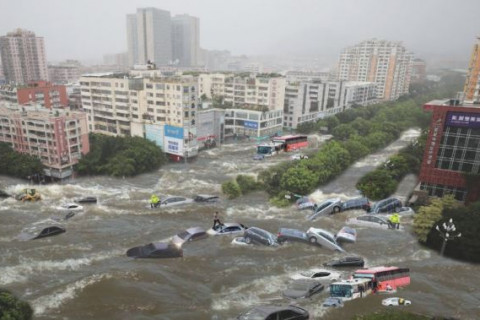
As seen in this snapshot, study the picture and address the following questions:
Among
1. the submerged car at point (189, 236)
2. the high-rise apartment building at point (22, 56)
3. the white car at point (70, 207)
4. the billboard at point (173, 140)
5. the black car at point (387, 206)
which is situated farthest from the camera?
the high-rise apartment building at point (22, 56)

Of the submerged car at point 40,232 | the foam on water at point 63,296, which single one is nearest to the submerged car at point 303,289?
the foam on water at point 63,296

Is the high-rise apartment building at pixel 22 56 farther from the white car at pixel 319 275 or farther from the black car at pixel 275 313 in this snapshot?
the black car at pixel 275 313

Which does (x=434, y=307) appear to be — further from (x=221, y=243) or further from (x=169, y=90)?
(x=169, y=90)

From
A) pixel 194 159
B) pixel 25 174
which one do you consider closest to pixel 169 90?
pixel 194 159

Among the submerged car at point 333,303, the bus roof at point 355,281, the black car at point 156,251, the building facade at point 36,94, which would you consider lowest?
the black car at point 156,251

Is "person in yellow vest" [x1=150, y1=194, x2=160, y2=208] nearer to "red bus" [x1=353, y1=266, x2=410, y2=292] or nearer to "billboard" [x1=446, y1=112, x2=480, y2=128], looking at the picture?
"red bus" [x1=353, y1=266, x2=410, y2=292]
